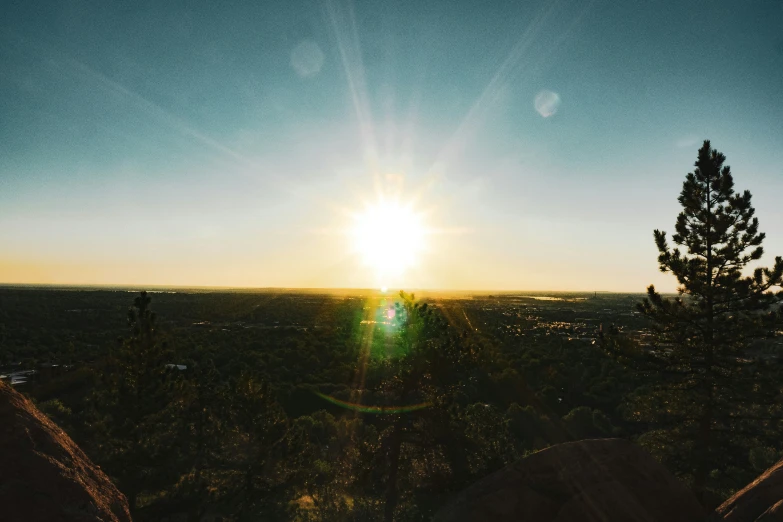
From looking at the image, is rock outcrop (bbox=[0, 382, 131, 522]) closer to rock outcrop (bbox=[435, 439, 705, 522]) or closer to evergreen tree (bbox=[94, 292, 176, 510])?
rock outcrop (bbox=[435, 439, 705, 522])

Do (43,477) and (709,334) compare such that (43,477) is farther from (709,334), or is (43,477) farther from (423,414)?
(709,334)

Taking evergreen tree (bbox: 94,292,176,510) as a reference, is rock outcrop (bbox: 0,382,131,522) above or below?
above

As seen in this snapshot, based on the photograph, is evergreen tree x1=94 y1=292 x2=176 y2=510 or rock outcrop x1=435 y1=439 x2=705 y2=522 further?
evergreen tree x1=94 y1=292 x2=176 y2=510

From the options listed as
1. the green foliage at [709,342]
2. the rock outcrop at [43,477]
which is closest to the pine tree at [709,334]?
the green foliage at [709,342]

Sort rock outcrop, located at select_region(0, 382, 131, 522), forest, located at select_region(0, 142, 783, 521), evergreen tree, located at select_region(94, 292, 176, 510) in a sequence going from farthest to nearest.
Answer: evergreen tree, located at select_region(94, 292, 176, 510) < forest, located at select_region(0, 142, 783, 521) < rock outcrop, located at select_region(0, 382, 131, 522)

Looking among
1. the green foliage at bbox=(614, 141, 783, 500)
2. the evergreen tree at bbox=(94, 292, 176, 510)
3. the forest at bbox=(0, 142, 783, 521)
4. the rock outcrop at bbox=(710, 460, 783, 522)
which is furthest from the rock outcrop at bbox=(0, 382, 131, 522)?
the green foliage at bbox=(614, 141, 783, 500)

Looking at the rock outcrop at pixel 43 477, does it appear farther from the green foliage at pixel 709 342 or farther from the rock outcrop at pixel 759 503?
the green foliage at pixel 709 342
